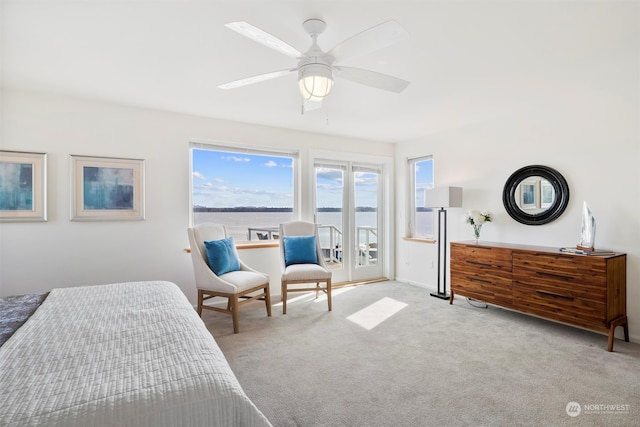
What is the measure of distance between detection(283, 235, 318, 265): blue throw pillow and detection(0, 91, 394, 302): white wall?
23.3 inches

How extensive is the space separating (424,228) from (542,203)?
1.77 metres

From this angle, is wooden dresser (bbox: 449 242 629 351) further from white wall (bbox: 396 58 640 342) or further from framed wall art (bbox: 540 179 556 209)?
framed wall art (bbox: 540 179 556 209)

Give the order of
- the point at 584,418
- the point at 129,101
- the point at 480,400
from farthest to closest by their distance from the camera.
→ the point at 129,101
the point at 480,400
the point at 584,418

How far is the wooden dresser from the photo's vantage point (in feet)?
8.55

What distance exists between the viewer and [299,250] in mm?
3904

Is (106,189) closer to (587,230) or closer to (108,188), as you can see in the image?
(108,188)

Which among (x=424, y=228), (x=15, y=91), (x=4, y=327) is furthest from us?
(x=424, y=228)

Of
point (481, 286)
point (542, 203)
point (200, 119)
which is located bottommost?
point (481, 286)

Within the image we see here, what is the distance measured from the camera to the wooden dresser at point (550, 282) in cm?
261

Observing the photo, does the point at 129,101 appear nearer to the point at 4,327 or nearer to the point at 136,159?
the point at 136,159

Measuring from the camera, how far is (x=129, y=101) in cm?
326

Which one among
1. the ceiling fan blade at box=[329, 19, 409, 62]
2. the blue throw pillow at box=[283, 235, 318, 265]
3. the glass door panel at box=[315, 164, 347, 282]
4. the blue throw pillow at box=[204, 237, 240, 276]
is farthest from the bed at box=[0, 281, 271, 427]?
the glass door panel at box=[315, 164, 347, 282]

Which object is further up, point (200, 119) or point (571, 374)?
point (200, 119)

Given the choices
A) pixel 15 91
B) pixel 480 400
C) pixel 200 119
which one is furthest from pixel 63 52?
pixel 480 400
